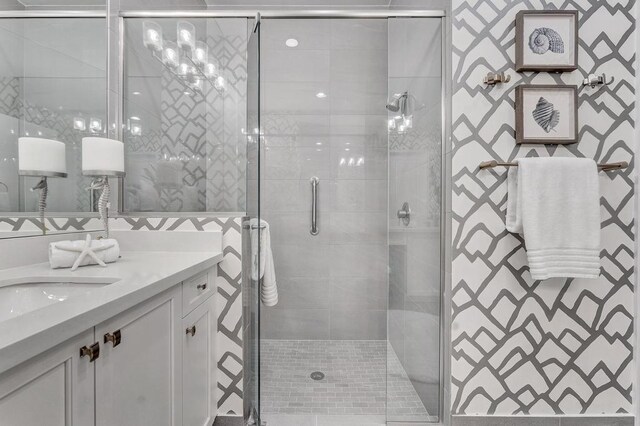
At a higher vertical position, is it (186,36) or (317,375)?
(186,36)

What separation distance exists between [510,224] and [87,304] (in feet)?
5.12

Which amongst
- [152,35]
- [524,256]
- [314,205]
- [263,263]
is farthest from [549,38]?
[152,35]

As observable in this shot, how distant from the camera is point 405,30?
6.05 ft

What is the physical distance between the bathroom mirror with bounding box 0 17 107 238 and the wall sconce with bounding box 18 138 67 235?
19 mm

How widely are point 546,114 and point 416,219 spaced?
77 centimetres

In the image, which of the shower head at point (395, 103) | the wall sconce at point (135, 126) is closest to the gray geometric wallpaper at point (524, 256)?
the shower head at point (395, 103)

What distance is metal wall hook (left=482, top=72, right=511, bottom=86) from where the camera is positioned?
1.39m

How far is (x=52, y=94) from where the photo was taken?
1.25 m

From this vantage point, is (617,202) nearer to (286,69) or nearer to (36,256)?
(286,69)

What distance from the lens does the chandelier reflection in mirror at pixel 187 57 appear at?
68.1 inches

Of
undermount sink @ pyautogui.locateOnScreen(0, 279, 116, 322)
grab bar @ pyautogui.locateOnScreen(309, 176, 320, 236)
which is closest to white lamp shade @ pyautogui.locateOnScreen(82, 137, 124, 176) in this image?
undermount sink @ pyautogui.locateOnScreen(0, 279, 116, 322)

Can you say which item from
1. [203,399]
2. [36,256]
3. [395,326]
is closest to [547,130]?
[395,326]

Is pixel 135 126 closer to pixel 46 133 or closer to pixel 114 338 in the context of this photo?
pixel 46 133

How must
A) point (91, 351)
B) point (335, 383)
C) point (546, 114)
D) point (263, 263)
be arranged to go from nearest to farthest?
1. point (91, 351)
2. point (546, 114)
3. point (263, 263)
4. point (335, 383)
